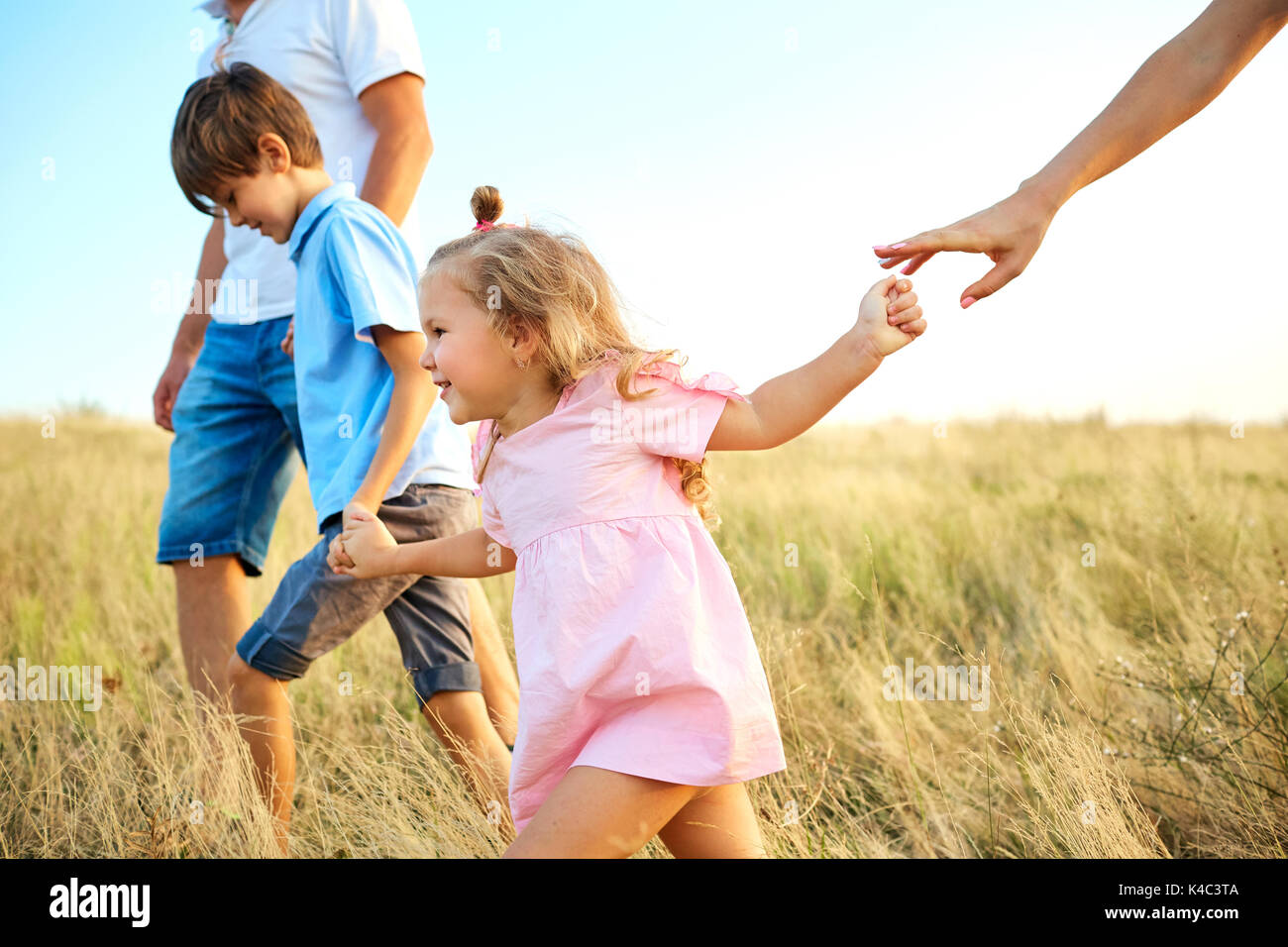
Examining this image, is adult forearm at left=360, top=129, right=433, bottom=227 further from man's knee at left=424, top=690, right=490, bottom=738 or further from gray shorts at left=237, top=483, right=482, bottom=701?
man's knee at left=424, top=690, right=490, bottom=738

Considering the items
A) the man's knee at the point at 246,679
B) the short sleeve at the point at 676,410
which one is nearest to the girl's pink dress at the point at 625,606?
the short sleeve at the point at 676,410

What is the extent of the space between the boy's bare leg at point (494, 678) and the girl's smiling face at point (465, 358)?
88 cm

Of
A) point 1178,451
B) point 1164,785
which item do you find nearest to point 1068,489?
point 1178,451

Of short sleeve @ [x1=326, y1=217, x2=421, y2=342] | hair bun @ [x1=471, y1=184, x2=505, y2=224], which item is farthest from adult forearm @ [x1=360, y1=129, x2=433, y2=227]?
hair bun @ [x1=471, y1=184, x2=505, y2=224]

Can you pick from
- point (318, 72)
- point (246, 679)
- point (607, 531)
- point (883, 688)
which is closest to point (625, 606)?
point (607, 531)

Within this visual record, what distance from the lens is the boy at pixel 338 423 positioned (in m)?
2.33

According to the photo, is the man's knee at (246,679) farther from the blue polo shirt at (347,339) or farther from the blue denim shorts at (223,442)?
the blue denim shorts at (223,442)

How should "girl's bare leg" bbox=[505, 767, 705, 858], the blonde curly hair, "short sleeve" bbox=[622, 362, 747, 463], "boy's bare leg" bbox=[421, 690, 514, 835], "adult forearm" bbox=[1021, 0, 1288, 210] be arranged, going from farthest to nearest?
"boy's bare leg" bbox=[421, 690, 514, 835] → "adult forearm" bbox=[1021, 0, 1288, 210] → the blonde curly hair → "short sleeve" bbox=[622, 362, 747, 463] → "girl's bare leg" bbox=[505, 767, 705, 858]

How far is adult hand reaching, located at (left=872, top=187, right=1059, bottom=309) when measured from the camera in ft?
6.03

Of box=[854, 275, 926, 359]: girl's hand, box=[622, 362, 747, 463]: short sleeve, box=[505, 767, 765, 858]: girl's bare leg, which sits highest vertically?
box=[854, 275, 926, 359]: girl's hand

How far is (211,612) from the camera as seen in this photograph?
112 inches

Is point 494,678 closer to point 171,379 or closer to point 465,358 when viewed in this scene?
point 465,358

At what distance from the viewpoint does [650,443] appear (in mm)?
1825

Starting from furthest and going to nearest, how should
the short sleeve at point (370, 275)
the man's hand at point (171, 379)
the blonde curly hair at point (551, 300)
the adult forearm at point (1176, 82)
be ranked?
the man's hand at point (171, 379)
the short sleeve at point (370, 275)
the adult forearm at point (1176, 82)
the blonde curly hair at point (551, 300)
